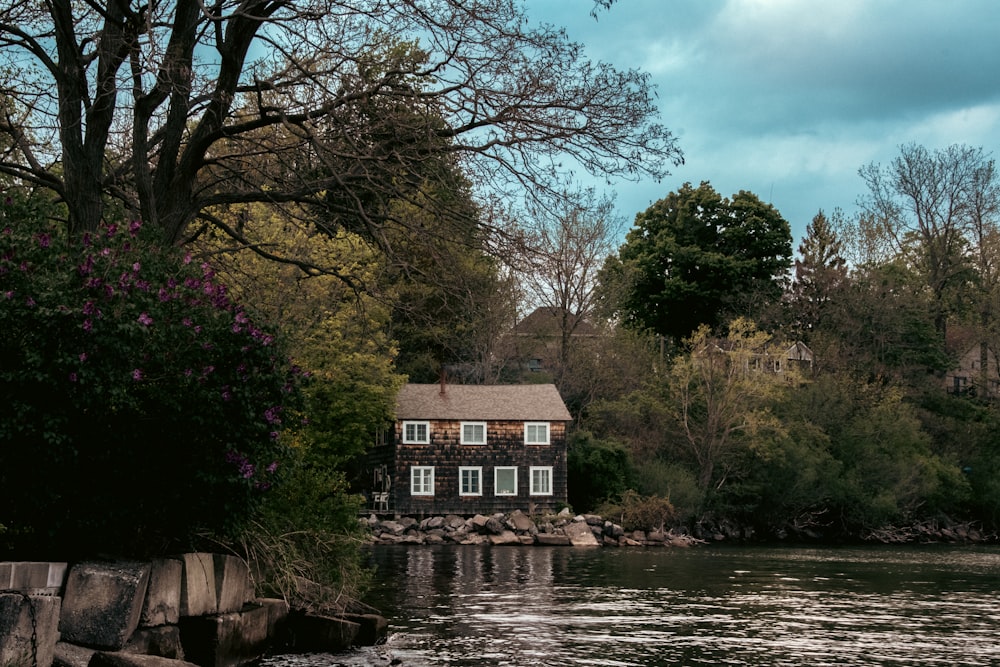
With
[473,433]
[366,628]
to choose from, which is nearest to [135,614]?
[366,628]

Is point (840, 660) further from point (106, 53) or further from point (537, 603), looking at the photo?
point (106, 53)

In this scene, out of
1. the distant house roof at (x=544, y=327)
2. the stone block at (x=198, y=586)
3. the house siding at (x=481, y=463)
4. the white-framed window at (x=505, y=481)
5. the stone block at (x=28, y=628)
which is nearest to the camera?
the stone block at (x=28, y=628)

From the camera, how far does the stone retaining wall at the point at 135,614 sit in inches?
424

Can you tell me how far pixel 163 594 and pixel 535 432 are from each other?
42139 millimetres

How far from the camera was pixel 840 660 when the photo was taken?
16734 mm

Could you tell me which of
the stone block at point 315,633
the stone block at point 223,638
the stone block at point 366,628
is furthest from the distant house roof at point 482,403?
the stone block at point 223,638

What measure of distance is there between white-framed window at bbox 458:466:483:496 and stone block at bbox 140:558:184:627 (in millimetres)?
41486

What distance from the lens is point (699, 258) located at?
7200 cm

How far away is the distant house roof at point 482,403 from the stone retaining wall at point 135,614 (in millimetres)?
38820

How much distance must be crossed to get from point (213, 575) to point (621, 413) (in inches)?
1759

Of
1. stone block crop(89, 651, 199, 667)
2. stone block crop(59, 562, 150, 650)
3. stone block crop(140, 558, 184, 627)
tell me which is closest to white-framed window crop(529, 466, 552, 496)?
stone block crop(140, 558, 184, 627)

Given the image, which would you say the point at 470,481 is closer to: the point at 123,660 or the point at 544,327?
the point at 544,327

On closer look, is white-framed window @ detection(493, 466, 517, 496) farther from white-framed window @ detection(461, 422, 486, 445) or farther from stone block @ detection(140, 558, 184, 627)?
stone block @ detection(140, 558, 184, 627)

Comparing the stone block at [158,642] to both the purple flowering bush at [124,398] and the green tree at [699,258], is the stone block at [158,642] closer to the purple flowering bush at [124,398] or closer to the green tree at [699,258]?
the purple flowering bush at [124,398]
